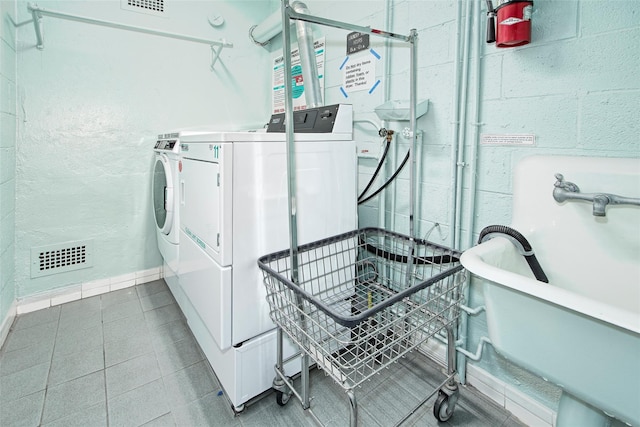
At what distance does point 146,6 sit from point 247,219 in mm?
2148

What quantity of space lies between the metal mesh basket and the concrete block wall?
1.72 m

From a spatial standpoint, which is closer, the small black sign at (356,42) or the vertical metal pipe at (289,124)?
the vertical metal pipe at (289,124)

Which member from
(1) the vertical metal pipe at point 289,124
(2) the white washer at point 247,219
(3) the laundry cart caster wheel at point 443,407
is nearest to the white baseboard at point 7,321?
(2) the white washer at point 247,219

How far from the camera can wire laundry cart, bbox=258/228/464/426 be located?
105 centimetres

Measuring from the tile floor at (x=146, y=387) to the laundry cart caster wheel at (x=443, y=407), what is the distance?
1.6 inches

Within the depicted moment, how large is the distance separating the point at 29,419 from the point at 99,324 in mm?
750

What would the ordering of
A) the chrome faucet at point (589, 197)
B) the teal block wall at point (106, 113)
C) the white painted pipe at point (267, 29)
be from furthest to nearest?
the white painted pipe at point (267, 29) → the teal block wall at point (106, 113) → the chrome faucet at point (589, 197)

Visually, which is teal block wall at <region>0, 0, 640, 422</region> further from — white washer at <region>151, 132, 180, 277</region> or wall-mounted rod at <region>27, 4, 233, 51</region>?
white washer at <region>151, 132, 180, 277</region>

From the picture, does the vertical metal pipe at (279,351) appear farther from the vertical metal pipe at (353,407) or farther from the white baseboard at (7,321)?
the white baseboard at (7,321)

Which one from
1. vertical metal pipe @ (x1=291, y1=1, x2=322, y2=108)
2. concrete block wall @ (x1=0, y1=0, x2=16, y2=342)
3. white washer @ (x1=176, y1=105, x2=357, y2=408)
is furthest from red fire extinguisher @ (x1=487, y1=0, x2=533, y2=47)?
concrete block wall @ (x1=0, y1=0, x2=16, y2=342)

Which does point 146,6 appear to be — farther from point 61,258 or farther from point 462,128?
point 462,128

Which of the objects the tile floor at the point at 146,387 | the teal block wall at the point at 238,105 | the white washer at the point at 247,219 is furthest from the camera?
the tile floor at the point at 146,387

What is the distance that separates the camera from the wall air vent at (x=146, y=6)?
2.35 meters

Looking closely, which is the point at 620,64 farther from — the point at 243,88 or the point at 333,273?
the point at 243,88
